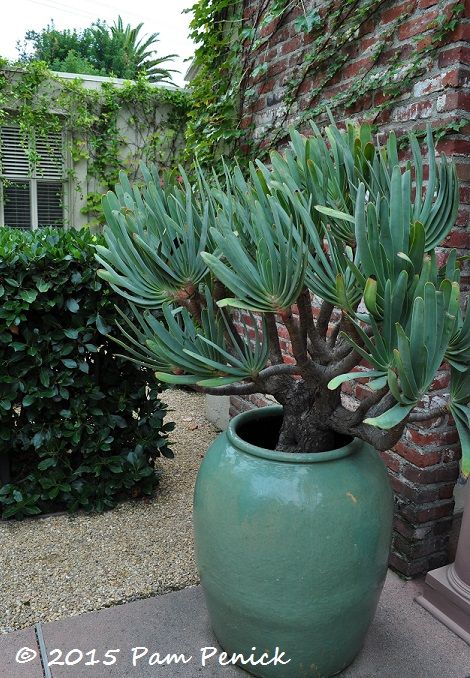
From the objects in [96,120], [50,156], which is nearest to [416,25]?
[96,120]

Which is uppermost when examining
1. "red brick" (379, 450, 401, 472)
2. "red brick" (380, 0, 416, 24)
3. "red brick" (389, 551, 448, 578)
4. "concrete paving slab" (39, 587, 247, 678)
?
"red brick" (380, 0, 416, 24)

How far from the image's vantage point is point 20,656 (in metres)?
1.88

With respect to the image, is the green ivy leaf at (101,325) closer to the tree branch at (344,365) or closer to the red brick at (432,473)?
the tree branch at (344,365)

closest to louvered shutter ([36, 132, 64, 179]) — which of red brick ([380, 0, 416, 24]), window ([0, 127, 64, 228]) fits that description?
window ([0, 127, 64, 228])

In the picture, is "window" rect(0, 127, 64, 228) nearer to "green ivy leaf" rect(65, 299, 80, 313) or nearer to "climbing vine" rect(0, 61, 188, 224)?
"climbing vine" rect(0, 61, 188, 224)

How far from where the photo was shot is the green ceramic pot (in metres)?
1.60

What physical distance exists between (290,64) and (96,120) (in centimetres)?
427

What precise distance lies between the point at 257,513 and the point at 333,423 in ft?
1.27

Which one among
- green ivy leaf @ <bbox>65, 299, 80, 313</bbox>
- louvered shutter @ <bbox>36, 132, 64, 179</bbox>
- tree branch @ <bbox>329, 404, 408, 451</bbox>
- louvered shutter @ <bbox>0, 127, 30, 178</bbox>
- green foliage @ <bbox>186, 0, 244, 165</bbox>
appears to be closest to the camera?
tree branch @ <bbox>329, 404, 408, 451</bbox>

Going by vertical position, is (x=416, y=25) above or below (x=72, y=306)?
above

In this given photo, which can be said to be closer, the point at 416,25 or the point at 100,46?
the point at 416,25

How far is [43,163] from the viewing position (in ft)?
22.2

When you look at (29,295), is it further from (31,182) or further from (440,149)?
(31,182)

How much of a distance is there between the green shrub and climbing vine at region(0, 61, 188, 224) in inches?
162
